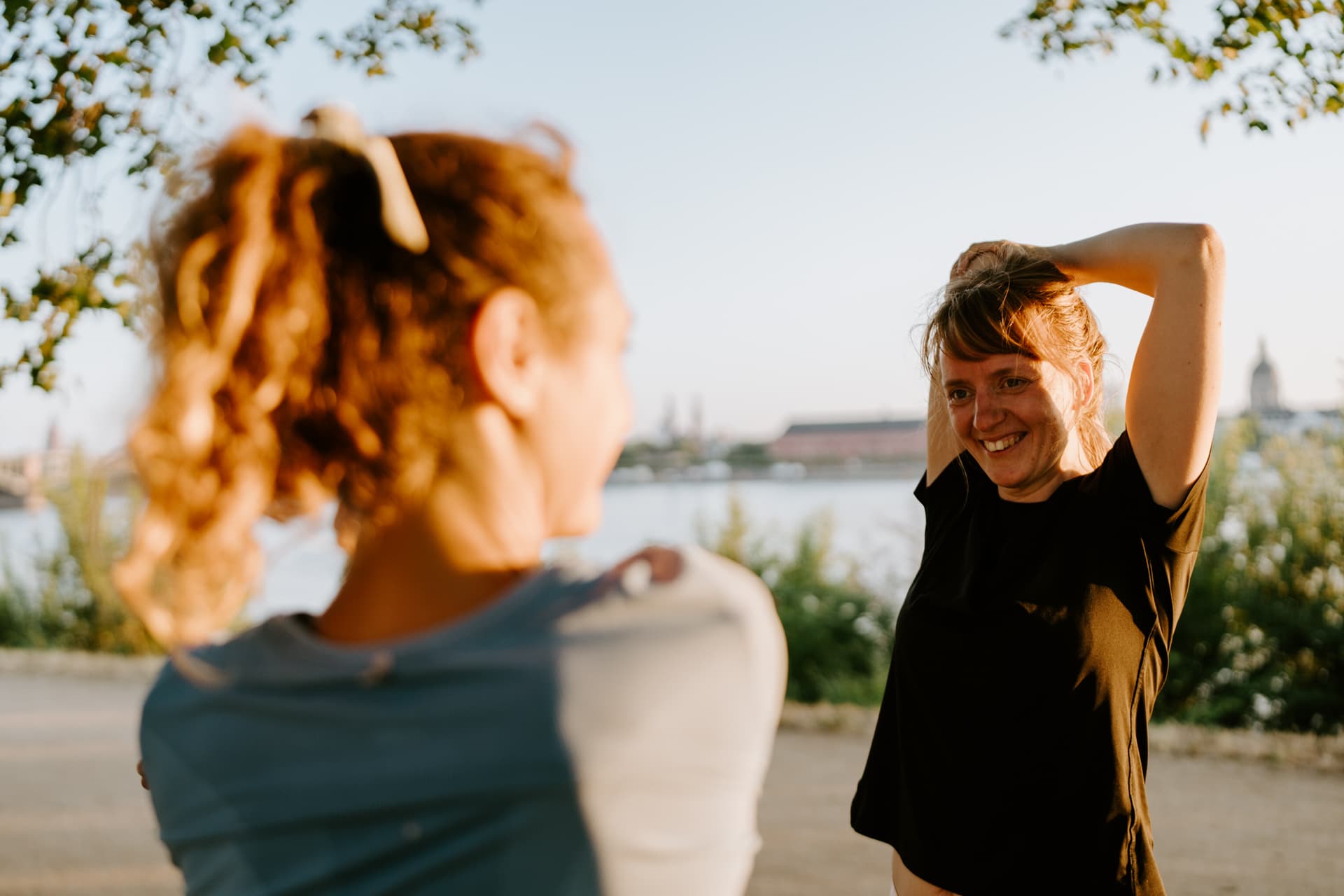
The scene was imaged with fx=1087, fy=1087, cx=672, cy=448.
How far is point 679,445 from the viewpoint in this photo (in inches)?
475

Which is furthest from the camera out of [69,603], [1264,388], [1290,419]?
[1264,388]

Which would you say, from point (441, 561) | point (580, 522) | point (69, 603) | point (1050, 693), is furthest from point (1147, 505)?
point (69, 603)

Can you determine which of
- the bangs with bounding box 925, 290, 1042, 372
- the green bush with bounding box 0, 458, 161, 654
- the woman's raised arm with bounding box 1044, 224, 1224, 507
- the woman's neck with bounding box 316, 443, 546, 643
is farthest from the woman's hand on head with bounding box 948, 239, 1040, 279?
the green bush with bounding box 0, 458, 161, 654

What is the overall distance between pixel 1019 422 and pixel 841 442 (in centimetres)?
1282

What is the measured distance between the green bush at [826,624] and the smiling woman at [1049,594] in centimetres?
660

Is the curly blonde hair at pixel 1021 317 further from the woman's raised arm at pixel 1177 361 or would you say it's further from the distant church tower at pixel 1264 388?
the distant church tower at pixel 1264 388

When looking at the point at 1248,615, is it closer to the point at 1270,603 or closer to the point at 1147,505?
the point at 1270,603

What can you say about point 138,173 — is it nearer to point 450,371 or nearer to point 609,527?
point 450,371

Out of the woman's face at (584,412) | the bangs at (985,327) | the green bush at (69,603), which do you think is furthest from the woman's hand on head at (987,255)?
the green bush at (69,603)

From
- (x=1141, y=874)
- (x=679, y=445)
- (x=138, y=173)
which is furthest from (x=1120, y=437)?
(x=679, y=445)

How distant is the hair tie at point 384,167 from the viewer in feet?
2.59

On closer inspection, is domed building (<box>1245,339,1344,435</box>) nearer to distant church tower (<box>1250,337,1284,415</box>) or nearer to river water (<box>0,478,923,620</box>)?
distant church tower (<box>1250,337,1284,415</box>)

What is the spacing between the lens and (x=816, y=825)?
211 inches

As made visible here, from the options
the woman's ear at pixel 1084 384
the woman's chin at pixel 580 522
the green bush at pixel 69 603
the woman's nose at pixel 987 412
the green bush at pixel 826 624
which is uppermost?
the woman's chin at pixel 580 522
